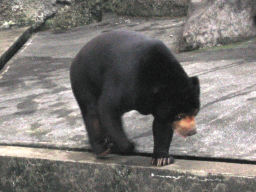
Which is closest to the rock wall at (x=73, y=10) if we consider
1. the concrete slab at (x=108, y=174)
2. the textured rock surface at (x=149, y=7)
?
the textured rock surface at (x=149, y=7)

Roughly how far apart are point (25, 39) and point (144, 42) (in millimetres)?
6263

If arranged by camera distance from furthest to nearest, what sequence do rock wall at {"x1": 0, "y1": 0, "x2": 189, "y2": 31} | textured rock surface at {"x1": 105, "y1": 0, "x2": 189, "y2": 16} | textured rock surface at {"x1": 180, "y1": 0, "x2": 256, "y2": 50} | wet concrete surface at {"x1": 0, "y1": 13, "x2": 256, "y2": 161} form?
1. rock wall at {"x1": 0, "y1": 0, "x2": 189, "y2": 31}
2. textured rock surface at {"x1": 105, "y1": 0, "x2": 189, "y2": 16}
3. textured rock surface at {"x1": 180, "y1": 0, "x2": 256, "y2": 50}
4. wet concrete surface at {"x1": 0, "y1": 13, "x2": 256, "y2": 161}

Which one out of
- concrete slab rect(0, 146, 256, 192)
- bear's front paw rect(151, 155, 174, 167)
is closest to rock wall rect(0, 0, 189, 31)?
concrete slab rect(0, 146, 256, 192)

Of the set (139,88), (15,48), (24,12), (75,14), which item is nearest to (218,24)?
(15,48)

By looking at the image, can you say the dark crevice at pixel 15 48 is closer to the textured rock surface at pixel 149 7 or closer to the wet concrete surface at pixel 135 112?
the wet concrete surface at pixel 135 112

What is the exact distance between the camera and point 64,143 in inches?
164

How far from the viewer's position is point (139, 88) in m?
3.33

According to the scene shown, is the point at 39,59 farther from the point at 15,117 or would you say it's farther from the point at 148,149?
the point at 148,149

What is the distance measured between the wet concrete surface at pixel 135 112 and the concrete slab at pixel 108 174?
0.17 m

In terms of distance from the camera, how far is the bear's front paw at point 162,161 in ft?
11.6

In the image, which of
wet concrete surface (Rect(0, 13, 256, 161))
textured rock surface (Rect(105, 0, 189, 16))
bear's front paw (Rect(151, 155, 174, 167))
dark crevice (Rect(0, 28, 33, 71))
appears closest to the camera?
bear's front paw (Rect(151, 155, 174, 167))

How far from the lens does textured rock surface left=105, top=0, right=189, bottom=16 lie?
9821 millimetres

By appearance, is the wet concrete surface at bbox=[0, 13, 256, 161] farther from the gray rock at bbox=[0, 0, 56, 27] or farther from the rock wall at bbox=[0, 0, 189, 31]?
the gray rock at bbox=[0, 0, 56, 27]

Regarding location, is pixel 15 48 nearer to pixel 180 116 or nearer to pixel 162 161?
pixel 162 161
